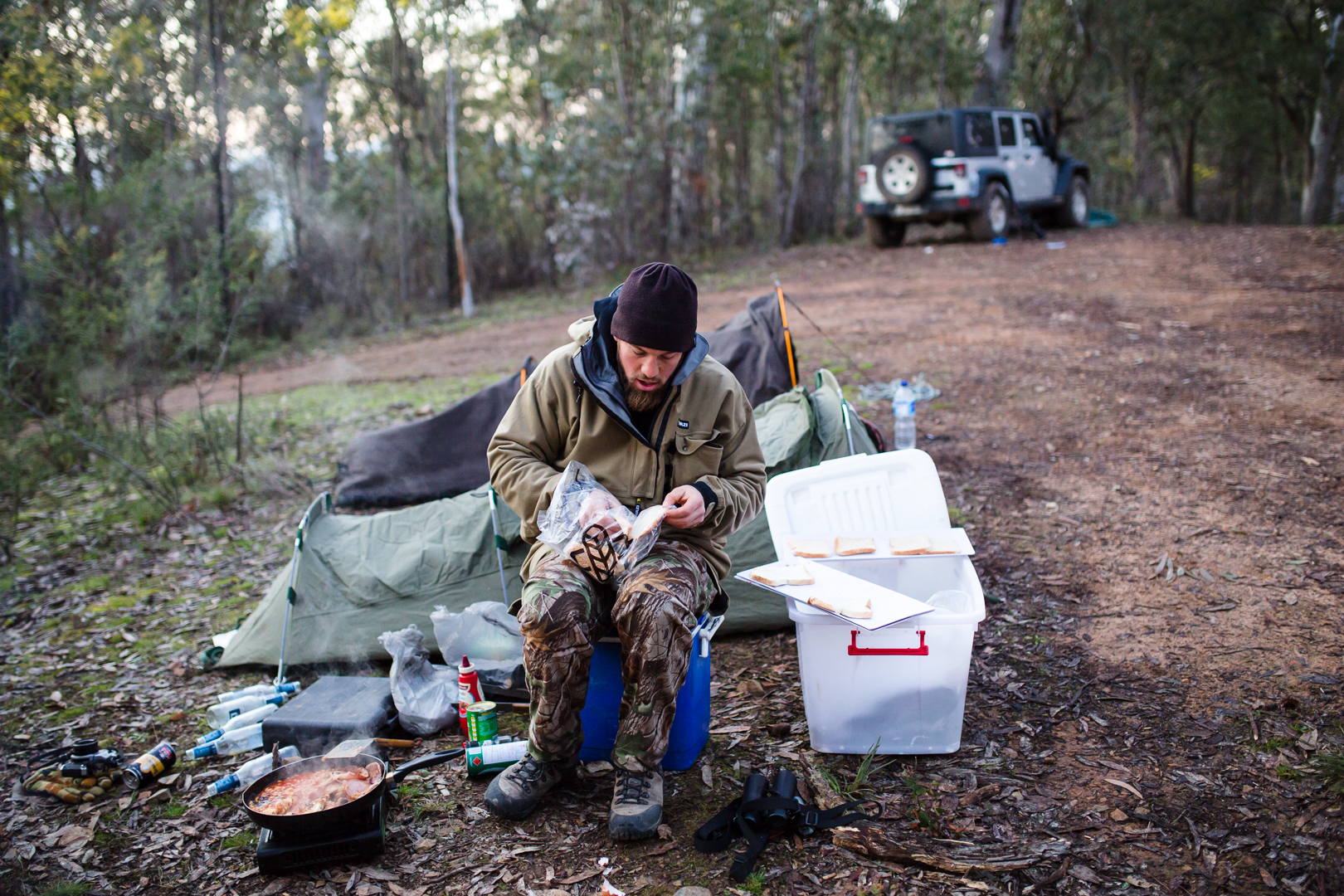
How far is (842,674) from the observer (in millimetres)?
2535

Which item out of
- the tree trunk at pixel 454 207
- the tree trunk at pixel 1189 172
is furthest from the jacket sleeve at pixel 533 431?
the tree trunk at pixel 1189 172

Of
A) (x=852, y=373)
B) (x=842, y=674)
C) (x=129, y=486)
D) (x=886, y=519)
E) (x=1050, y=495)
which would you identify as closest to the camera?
(x=842, y=674)

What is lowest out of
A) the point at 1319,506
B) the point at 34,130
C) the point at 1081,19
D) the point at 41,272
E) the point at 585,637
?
the point at 1319,506

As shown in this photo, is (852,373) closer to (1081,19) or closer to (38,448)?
(38,448)

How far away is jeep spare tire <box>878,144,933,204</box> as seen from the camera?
11.6 m

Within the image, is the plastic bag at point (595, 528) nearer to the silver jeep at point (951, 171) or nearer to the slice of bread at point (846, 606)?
the slice of bread at point (846, 606)

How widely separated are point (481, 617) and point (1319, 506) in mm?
3564

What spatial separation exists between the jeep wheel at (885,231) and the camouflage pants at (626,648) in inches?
434

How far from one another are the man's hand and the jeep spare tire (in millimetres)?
10341

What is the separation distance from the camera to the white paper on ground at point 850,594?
2371 millimetres

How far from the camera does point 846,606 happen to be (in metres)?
2.43

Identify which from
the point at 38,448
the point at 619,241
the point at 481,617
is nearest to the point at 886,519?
the point at 481,617

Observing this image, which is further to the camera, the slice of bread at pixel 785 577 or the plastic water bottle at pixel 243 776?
the plastic water bottle at pixel 243 776

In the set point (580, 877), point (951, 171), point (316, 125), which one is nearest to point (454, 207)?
point (316, 125)
